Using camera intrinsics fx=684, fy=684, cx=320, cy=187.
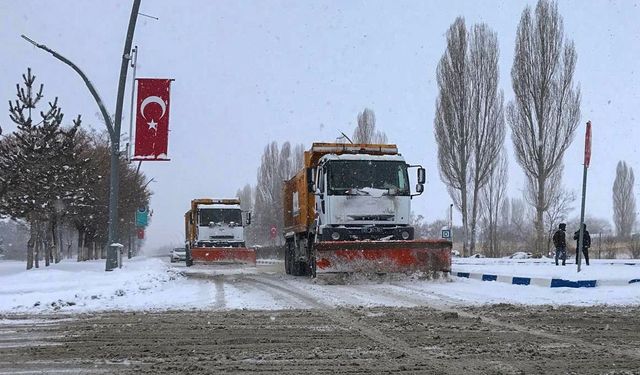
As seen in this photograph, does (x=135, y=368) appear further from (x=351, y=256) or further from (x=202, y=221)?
(x=202, y=221)

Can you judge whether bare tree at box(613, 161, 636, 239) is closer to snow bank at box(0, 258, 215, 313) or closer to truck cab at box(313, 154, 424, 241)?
truck cab at box(313, 154, 424, 241)

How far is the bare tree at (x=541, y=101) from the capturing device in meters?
37.1

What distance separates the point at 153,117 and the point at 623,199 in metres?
67.3

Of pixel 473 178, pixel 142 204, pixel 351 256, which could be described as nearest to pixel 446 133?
pixel 473 178

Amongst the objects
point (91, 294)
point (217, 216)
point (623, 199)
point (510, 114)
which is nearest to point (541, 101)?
point (510, 114)

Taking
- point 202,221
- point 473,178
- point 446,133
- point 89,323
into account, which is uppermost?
point 446,133

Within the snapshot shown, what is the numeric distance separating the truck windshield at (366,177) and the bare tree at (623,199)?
59263mm

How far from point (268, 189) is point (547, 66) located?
1714 inches

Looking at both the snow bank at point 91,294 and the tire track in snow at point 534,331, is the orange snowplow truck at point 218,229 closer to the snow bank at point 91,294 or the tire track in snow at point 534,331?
the snow bank at point 91,294

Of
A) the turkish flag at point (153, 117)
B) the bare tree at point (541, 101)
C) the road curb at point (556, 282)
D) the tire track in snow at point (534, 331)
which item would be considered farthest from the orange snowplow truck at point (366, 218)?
the bare tree at point (541, 101)

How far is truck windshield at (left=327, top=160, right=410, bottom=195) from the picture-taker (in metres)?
16.9

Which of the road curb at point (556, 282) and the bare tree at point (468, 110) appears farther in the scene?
the bare tree at point (468, 110)

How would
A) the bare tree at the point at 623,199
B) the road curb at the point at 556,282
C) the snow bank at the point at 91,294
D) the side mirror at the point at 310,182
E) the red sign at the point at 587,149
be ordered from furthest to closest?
the bare tree at the point at 623,199
the side mirror at the point at 310,182
the red sign at the point at 587,149
the road curb at the point at 556,282
the snow bank at the point at 91,294

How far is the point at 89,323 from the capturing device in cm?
873
